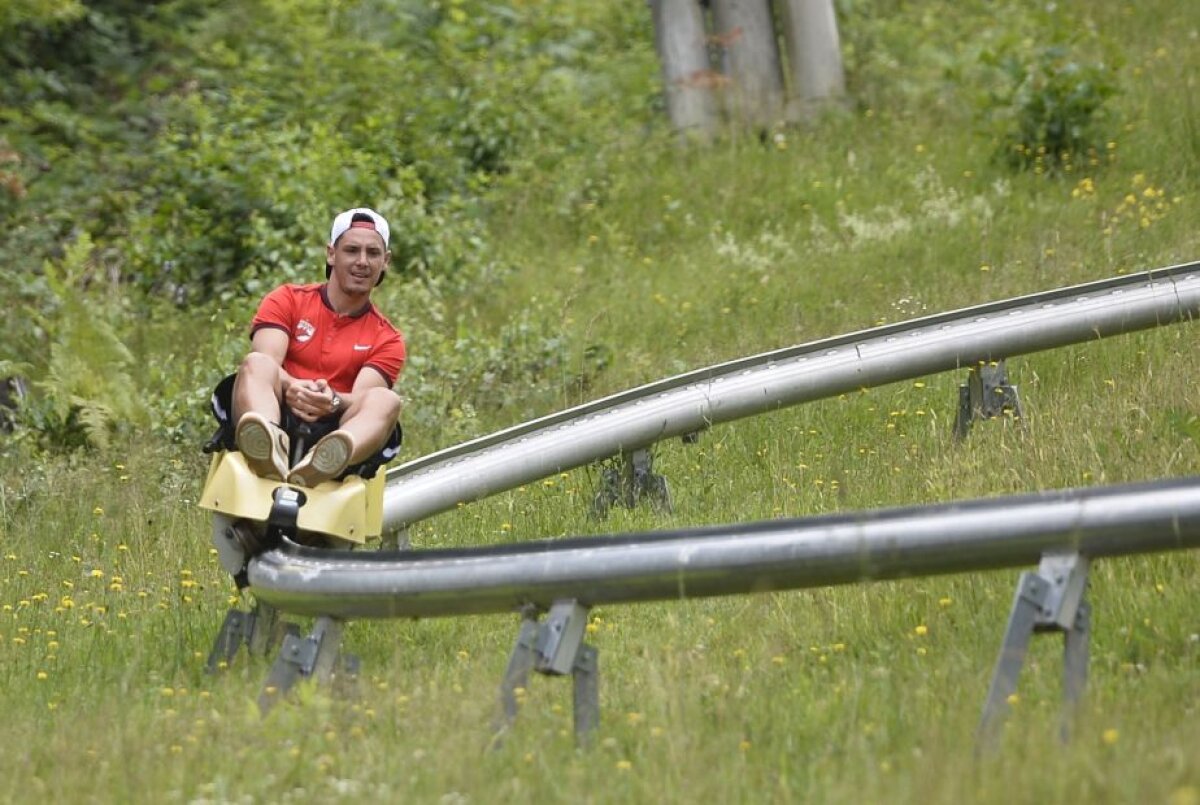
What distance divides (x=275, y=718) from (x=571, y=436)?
2687mm

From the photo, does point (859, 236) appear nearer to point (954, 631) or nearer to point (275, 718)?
point (954, 631)

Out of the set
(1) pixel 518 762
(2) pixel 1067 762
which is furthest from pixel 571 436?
(2) pixel 1067 762

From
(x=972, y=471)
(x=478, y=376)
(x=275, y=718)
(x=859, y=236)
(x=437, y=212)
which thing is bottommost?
(x=275, y=718)

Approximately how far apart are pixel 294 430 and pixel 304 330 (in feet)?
1.59

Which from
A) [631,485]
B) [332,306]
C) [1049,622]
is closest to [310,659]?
[332,306]

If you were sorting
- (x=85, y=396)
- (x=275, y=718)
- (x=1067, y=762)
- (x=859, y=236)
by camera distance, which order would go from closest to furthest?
(x=1067, y=762), (x=275, y=718), (x=85, y=396), (x=859, y=236)

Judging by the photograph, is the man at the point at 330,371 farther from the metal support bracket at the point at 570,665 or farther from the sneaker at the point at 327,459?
the metal support bracket at the point at 570,665

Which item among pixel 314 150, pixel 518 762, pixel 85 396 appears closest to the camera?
pixel 518 762

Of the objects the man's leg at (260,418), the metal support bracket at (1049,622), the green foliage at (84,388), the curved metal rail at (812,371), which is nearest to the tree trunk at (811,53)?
the green foliage at (84,388)

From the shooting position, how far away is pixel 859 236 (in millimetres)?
12430

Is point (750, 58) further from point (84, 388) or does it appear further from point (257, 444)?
point (257, 444)

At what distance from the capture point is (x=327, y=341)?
708cm

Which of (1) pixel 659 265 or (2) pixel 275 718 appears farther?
(1) pixel 659 265

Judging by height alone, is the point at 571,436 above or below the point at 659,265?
below
